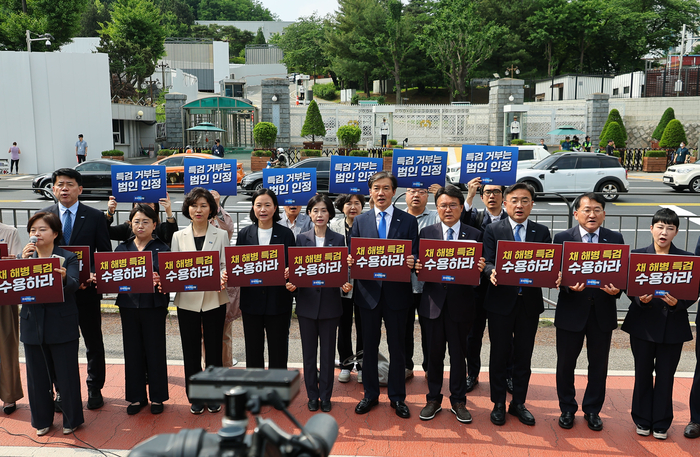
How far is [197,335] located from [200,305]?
0.32 m

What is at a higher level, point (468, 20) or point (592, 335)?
point (468, 20)

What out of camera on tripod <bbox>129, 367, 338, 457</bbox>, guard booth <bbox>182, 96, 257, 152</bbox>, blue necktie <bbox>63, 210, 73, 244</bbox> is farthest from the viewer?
guard booth <bbox>182, 96, 257, 152</bbox>

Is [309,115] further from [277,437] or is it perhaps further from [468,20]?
[277,437]

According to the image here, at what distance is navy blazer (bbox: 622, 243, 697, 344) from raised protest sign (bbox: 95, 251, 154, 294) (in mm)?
4356

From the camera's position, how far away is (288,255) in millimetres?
5379

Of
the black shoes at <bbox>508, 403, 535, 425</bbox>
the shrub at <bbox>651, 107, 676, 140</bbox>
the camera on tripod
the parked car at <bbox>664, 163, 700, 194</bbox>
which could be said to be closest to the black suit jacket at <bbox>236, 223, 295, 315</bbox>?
the black shoes at <bbox>508, 403, 535, 425</bbox>

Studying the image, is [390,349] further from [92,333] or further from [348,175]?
[92,333]

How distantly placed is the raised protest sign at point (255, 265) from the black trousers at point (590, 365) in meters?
2.67

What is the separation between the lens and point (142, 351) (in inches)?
216

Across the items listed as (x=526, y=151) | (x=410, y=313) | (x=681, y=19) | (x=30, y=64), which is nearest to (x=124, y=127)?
(x=30, y=64)

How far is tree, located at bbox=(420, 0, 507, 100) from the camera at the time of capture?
4675cm

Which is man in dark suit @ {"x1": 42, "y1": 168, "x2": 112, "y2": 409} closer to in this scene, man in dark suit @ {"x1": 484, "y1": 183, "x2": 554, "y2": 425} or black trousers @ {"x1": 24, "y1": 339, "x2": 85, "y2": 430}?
black trousers @ {"x1": 24, "y1": 339, "x2": 85, "y2": 430}

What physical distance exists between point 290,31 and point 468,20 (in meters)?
31.6

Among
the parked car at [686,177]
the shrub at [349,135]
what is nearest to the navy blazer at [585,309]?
the parked car at [686,177]
